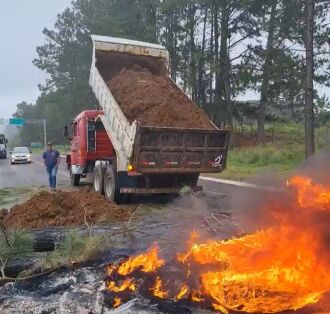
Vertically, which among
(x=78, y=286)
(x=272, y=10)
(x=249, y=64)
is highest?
(x=272, y=10)

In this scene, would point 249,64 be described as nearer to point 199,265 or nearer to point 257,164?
point 257,164

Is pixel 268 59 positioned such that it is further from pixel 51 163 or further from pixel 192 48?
pixel 51 163

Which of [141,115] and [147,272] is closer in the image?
[147,272]

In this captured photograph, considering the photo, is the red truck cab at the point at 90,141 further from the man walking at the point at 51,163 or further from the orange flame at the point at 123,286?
the orange flame at the point at 123,286

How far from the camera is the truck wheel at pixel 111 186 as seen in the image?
493 inches

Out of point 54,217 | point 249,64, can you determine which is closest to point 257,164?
point 249,64

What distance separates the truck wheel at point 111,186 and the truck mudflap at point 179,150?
4.52 ft

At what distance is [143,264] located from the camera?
6.07 meters

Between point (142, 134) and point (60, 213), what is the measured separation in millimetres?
2570

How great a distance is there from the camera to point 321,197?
5.47m

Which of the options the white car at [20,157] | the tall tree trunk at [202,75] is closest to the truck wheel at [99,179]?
the tall tree trunk at [202,75]

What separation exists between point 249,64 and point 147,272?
31654mm

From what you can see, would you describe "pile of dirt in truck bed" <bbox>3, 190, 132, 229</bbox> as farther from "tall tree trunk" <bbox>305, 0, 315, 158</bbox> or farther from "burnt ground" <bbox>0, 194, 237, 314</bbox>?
"tall tree trunk" <bbox>305, 0, 315, 158</bbox>

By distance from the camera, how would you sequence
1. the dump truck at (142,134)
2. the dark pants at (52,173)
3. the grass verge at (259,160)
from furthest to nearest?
the grass verge at (259,160)
the dark pants at (52,173)
the dump truck at (142,134)
